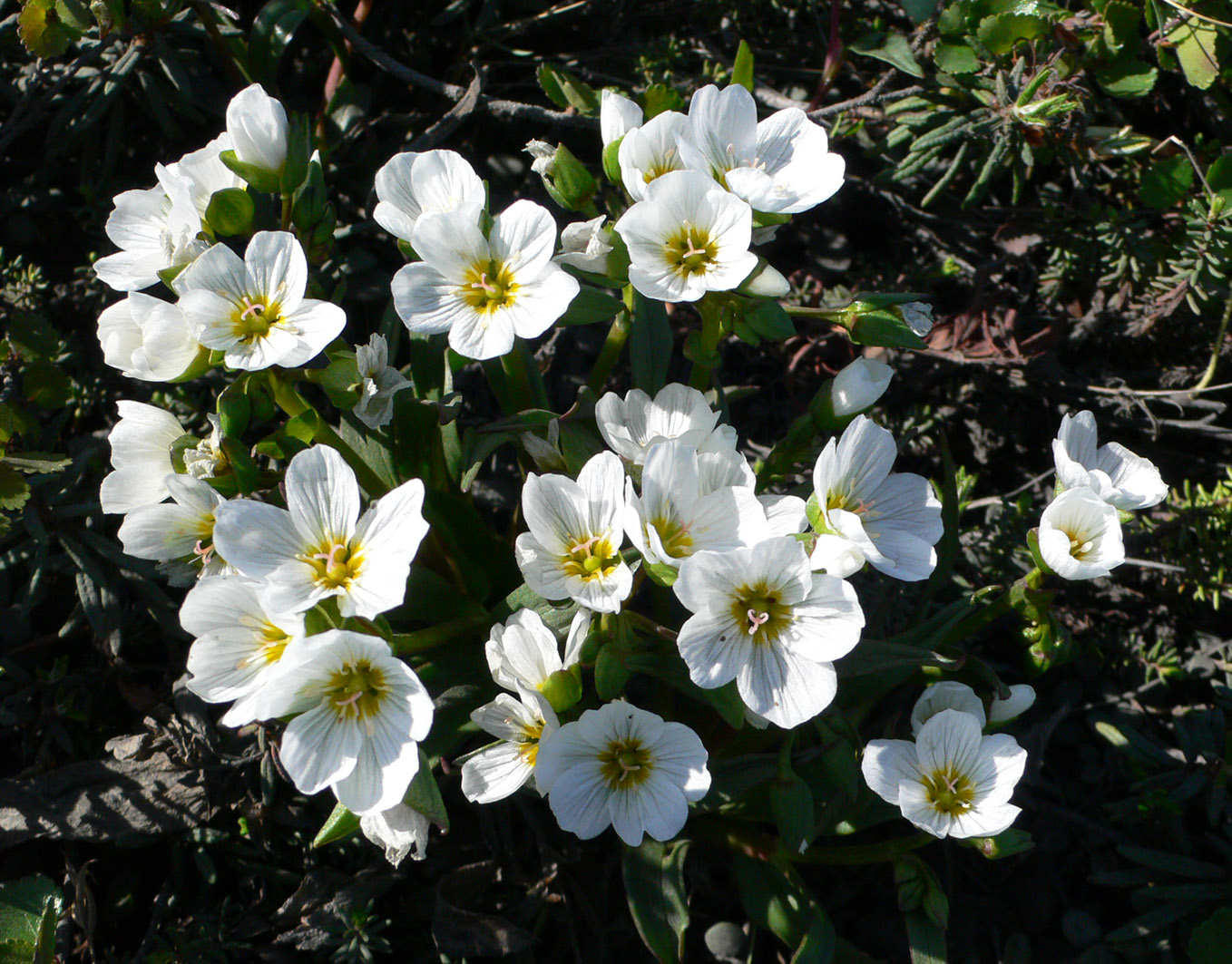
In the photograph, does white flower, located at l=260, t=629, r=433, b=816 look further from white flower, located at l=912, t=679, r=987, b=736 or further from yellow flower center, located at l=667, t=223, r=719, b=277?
white flower, located at l=912, t=679, r=987, b=736

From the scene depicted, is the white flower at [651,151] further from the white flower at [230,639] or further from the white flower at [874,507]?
the white flower at [230,639]

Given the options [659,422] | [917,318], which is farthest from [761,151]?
[659,422]

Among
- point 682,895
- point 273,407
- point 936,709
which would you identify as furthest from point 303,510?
point 936,709

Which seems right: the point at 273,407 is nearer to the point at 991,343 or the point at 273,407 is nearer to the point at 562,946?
the point at 562,946

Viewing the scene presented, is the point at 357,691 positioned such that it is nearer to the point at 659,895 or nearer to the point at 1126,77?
the point at 659,895

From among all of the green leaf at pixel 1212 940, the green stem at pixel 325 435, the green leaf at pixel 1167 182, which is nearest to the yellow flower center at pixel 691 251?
the green stem at pixel 325 435

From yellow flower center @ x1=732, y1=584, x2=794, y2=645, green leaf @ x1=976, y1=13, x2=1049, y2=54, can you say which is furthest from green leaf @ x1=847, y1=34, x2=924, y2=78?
yellow flower center @ x1=732, y1=584, x2=794, y2=645

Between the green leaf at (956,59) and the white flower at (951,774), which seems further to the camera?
the green leaf at (956,59)
